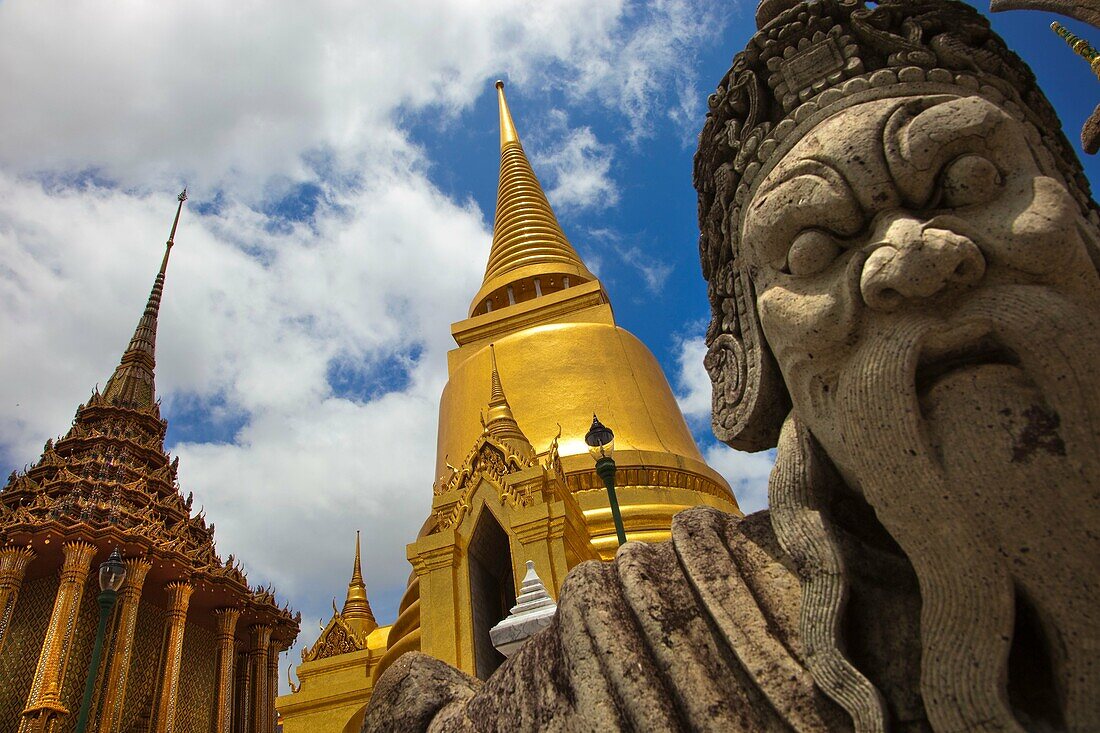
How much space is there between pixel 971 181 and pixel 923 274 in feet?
1.01


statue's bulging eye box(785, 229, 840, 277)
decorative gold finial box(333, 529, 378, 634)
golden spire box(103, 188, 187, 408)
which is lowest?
statue's bulging eye box(785, 229, 840, 277)

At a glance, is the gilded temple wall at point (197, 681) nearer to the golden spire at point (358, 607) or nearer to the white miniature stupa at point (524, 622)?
the golden spire at point (358, 607)

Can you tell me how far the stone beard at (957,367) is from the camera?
1512 millimetres

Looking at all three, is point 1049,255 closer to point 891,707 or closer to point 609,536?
point 891,707

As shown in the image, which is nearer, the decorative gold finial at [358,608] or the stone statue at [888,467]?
the stone statue at [888,467]

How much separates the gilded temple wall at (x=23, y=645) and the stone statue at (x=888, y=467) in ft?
71.2

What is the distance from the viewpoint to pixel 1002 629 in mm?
1510

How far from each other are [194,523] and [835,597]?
991 inches

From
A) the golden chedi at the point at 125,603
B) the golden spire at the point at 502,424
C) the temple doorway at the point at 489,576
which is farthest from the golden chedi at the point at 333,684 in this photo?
the golden chedi at the point at 125,603

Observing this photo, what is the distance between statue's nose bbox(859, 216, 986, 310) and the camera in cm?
168

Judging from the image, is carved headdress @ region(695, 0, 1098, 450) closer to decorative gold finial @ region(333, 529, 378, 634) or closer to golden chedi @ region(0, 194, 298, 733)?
decorative gold finial @ region(333, 529, 378, 634)

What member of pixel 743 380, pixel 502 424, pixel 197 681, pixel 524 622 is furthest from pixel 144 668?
pixel 743 380

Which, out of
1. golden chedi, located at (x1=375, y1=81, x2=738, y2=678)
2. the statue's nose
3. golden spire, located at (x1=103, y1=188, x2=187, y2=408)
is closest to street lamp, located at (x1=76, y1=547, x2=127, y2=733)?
golden chedi, located at (x1=375, y1=81, x2=738, y2=678)

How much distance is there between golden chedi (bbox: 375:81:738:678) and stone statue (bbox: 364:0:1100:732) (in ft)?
23.8
